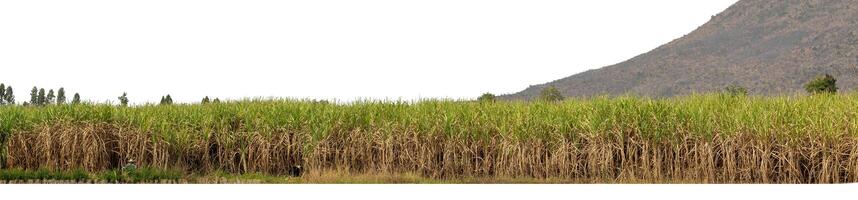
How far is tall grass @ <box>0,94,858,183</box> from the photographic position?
16.0 m

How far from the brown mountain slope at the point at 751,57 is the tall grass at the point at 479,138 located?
63.3m

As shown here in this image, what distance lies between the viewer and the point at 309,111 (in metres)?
18.2

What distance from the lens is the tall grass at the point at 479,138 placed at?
16031mm

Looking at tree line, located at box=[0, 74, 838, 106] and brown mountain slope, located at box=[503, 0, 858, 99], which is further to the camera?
brown mountain slope, located at box=[503, 0, 858, 99]

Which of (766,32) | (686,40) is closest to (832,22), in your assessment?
(766,32)

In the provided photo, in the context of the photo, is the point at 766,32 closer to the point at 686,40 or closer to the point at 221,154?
the point at 686,40

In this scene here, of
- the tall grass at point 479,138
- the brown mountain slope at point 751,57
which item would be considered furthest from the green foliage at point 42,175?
the brown mountain slope at point 751,57

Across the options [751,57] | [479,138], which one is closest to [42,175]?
[479,138]

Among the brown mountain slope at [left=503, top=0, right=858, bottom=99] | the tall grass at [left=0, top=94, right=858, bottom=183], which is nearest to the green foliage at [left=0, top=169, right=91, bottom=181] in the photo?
the tall grass at [left=0, top=94, right=858, bottom=183]

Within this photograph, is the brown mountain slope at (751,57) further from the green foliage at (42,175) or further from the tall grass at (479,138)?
the green foliage at (42,175)

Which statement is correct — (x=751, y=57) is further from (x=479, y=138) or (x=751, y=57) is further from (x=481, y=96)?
(x=479, y=138)

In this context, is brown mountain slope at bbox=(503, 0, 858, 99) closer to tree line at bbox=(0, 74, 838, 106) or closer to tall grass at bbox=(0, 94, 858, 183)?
tree line at bbox=(0, 74, 838, 106)

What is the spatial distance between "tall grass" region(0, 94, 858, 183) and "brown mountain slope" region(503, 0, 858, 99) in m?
63.3

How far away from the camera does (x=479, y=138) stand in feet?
55.7
